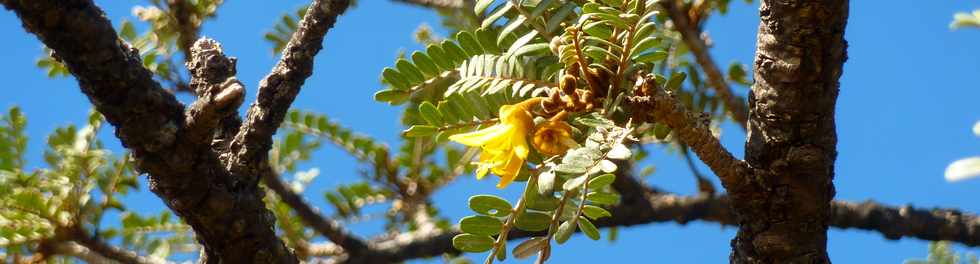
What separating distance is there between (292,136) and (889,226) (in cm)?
161

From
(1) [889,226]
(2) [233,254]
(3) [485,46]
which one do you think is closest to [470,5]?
(3) [485,46]

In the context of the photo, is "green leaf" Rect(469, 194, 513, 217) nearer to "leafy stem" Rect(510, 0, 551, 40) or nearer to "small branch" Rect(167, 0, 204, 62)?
"leafy stem" Rect(510, 0, 551, 40)

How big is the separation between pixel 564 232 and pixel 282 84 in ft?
1.73

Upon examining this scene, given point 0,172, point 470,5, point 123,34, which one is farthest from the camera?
point 123,34

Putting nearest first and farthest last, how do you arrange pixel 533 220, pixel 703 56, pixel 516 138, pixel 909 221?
pixel 516 138, pixel 533 220, pixel 703 56, pixel 909 221

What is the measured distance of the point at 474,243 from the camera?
138cm

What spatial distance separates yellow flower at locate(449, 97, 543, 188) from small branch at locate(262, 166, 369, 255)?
4.91ft

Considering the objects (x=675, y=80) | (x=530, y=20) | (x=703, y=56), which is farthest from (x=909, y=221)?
(x=530, y=20)

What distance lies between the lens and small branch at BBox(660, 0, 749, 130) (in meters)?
2.38

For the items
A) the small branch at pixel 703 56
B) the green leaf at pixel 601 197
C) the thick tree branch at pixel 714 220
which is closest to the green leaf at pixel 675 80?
the green leaf at pixel 601 197

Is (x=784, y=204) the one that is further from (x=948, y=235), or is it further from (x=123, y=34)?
(x=123, y=34)

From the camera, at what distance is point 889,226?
2.75 metres

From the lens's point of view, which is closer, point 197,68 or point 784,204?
point 784,204

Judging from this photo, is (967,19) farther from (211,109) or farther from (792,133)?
(211,109)
